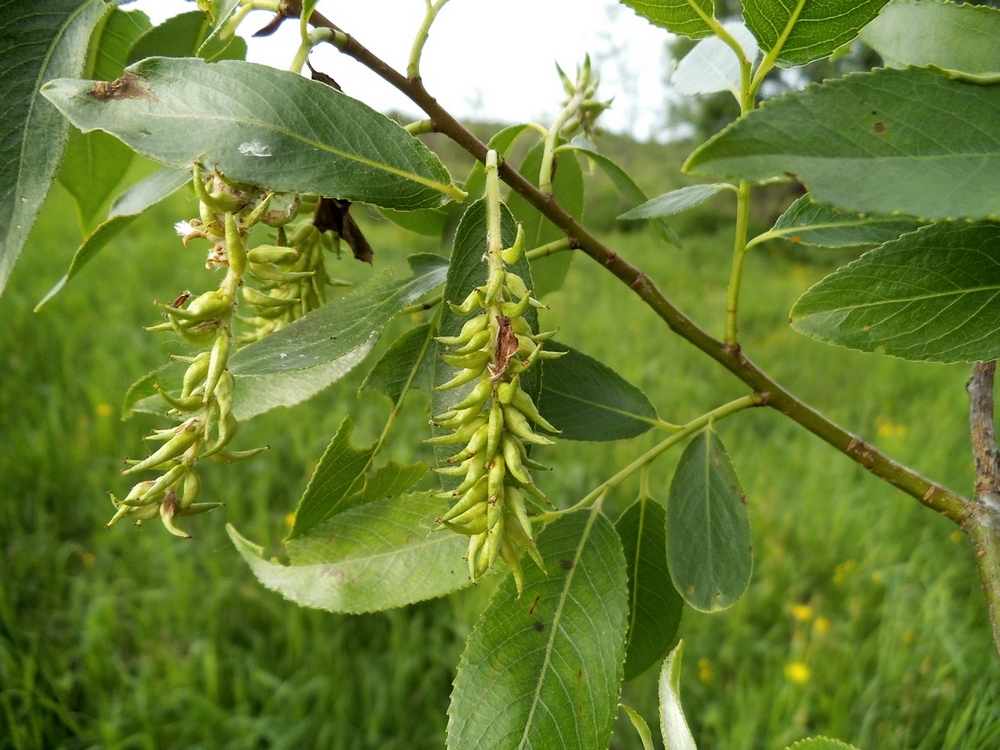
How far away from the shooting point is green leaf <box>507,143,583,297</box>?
3.49ft

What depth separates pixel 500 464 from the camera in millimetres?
606

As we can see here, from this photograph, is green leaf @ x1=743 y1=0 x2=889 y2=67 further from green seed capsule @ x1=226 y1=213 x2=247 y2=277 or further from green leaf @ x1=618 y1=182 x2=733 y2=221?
green seed capsule @ x1=226 y1=213 x2=247 y2=277

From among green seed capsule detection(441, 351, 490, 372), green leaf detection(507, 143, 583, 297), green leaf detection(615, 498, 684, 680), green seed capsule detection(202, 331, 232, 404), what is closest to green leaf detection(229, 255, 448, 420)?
green seed capsule detection(202, 331, 232, 404)

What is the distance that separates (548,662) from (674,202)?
0.57 m

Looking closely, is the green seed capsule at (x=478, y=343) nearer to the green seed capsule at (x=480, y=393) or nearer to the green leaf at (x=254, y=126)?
the green seed capsule at (x=480, y=393)

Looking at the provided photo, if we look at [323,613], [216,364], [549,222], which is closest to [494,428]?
[216,364]

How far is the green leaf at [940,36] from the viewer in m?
0.63

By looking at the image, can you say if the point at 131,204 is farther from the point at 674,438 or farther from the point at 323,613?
the point at 323,613

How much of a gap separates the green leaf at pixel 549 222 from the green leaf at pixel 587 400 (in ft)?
0.46

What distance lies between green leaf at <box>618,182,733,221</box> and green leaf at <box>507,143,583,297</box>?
14 cm

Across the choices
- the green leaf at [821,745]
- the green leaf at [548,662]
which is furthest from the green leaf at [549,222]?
the green leaf at [821,745]

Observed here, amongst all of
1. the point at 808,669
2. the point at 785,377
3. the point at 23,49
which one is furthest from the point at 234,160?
the point at 785,377

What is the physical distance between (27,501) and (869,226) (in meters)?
3.07

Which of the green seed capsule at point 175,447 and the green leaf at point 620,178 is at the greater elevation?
the green leaf at point 620,178
